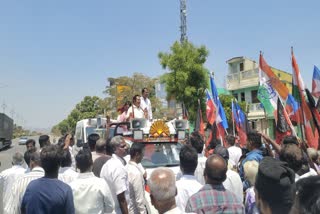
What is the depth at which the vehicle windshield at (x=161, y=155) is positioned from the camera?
26.1ft

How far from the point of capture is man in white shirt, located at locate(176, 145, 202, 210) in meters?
3.94

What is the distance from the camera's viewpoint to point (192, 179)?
4.05 metres

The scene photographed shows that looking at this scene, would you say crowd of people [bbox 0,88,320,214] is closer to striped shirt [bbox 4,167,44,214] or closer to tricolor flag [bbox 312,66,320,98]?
striped shirt [bbox 4,167,44,214]

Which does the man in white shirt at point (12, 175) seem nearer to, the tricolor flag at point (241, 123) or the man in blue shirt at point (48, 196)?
the man in blue shirt at point (48, 196)

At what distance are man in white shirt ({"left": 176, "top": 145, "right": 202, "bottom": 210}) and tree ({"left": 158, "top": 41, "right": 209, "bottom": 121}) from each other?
60.5 ft

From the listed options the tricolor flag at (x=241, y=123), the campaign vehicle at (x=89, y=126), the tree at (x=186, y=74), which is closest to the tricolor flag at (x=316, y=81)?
the tricolor flag at (x=241, y=123)

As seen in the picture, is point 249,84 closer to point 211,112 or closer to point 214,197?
point 211,112

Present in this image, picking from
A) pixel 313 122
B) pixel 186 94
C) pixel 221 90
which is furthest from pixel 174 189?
pixel 221 90

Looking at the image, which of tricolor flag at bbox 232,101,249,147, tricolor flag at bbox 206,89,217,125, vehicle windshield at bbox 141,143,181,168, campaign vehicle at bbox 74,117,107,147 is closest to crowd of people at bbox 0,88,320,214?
vehicle windshield at bbox 141,143,181,168

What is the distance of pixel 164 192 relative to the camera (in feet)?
9.43

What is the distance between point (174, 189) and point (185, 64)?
2062cm

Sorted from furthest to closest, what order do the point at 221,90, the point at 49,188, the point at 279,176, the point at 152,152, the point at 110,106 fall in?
the point at 221,90 → the point at 110,106 → the point at 152,152 → the point at 49,188 → the point at 279,176

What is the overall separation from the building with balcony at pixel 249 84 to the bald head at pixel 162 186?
33706 mm

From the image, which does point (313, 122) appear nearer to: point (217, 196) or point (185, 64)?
point (217, 196)
